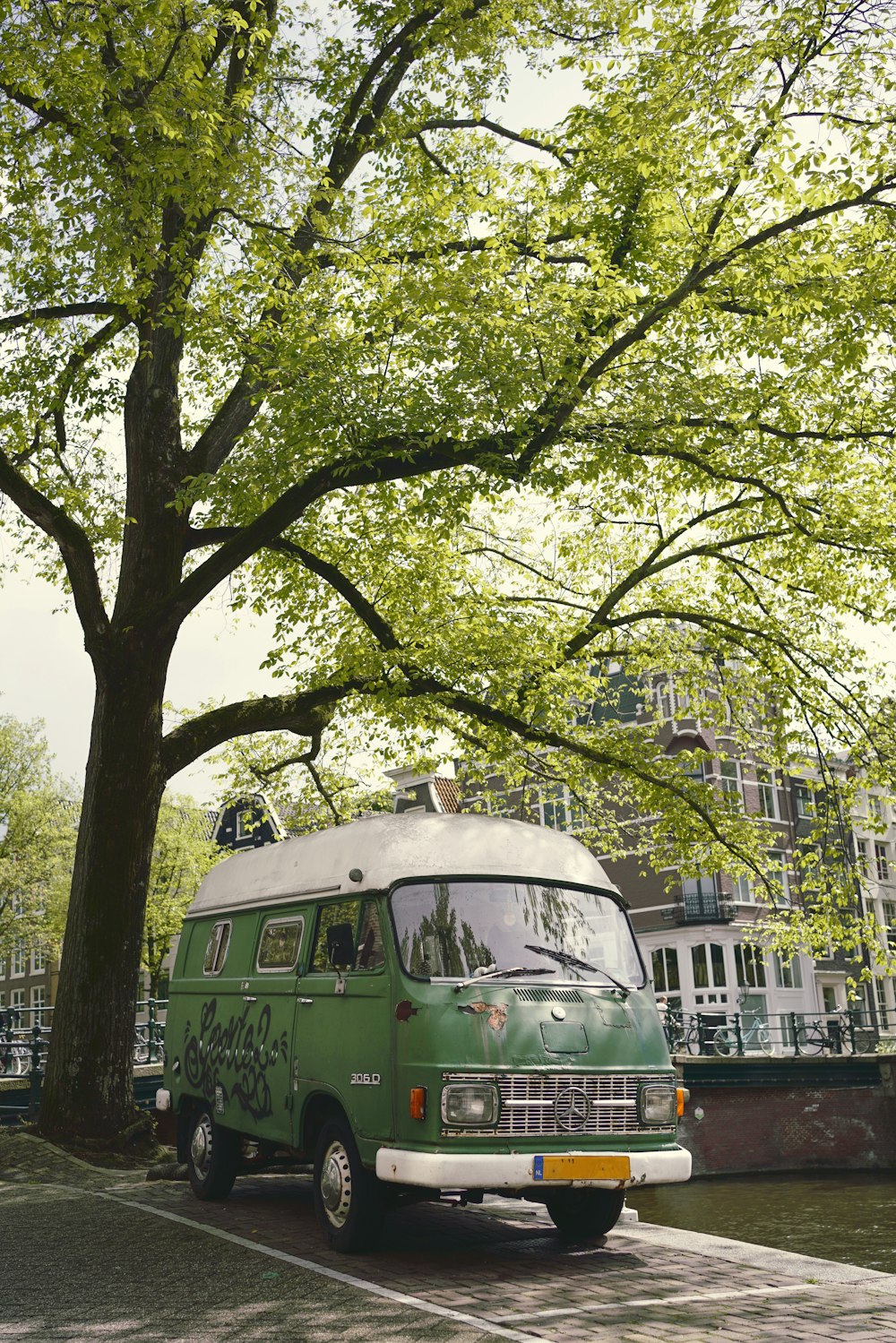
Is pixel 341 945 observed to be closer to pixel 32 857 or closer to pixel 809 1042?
pixel 809 1042

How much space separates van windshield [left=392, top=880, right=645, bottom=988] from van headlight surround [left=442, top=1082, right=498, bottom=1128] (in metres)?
0.70

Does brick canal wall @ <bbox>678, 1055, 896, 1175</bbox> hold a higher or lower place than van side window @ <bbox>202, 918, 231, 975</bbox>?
lower

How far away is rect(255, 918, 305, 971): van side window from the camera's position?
31.2 feet

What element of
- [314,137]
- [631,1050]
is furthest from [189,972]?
[314,137]

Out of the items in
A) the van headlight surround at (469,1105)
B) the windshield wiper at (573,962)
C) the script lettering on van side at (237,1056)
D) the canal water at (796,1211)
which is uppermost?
the windshield wiper at (573,962)

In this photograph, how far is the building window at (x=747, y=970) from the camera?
4378cm

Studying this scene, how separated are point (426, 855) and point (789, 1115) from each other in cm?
2315

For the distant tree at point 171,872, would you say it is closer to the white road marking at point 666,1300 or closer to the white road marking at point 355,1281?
the white road marking at point 355,1281

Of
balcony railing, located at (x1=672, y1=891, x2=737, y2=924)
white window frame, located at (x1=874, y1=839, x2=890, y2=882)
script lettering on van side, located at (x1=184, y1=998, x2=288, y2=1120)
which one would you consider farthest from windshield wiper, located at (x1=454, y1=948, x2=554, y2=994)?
white window frame, located at (x1=874, y1=839, x2=890, y2=882)

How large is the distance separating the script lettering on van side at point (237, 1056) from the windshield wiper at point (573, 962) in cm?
218

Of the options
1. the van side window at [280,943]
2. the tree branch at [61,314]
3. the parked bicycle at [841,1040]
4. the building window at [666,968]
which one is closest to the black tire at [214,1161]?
the van side window at [280,943]

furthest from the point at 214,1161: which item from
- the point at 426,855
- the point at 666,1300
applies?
the point at 666,1300

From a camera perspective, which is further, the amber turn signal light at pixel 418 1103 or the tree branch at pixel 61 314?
the tree branch at pixel 61 314

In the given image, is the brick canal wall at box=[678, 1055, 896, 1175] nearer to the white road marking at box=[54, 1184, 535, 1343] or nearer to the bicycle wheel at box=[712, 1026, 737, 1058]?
the bicycle wheel at box=[712, 1026, 737, 1058]
